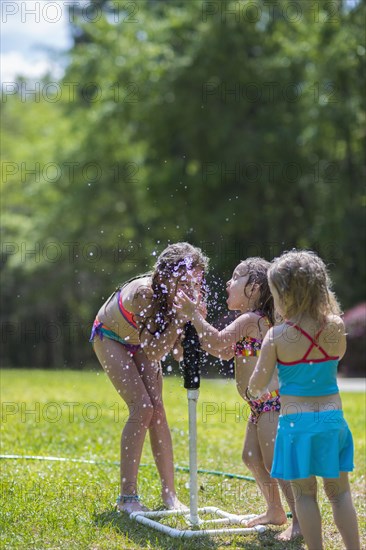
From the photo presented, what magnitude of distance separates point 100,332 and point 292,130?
14.2m

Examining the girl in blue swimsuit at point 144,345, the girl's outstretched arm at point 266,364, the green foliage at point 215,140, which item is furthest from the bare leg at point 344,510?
the green foliage at point 215,140

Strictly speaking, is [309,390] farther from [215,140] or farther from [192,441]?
[215,140]

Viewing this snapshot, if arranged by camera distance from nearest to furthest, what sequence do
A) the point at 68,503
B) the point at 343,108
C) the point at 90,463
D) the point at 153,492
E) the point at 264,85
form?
the point at 68,503, the point at 153,492, the point at 90,463, the point at 343,108, the point at 264,85

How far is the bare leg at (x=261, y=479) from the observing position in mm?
4548

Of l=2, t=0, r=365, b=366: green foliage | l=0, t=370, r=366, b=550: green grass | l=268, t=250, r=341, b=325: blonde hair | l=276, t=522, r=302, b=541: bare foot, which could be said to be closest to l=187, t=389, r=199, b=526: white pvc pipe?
l=0, t=370, r=366, b=550: green grass

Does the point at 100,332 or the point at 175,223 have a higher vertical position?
the point at 175,223

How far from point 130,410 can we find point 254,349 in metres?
0.94

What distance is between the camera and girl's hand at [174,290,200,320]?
4285mm

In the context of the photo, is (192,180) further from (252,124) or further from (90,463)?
(90,463)

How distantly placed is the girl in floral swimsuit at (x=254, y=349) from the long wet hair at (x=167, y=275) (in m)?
0.21

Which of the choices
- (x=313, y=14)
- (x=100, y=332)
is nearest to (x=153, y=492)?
(x=100, y=332)

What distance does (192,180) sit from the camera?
19344mm

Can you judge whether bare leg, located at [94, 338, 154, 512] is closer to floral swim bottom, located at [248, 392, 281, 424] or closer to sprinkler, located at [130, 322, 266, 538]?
sprinkler, located at [130, 322, 266, 538]

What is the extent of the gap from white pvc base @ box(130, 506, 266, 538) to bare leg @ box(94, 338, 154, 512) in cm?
19
